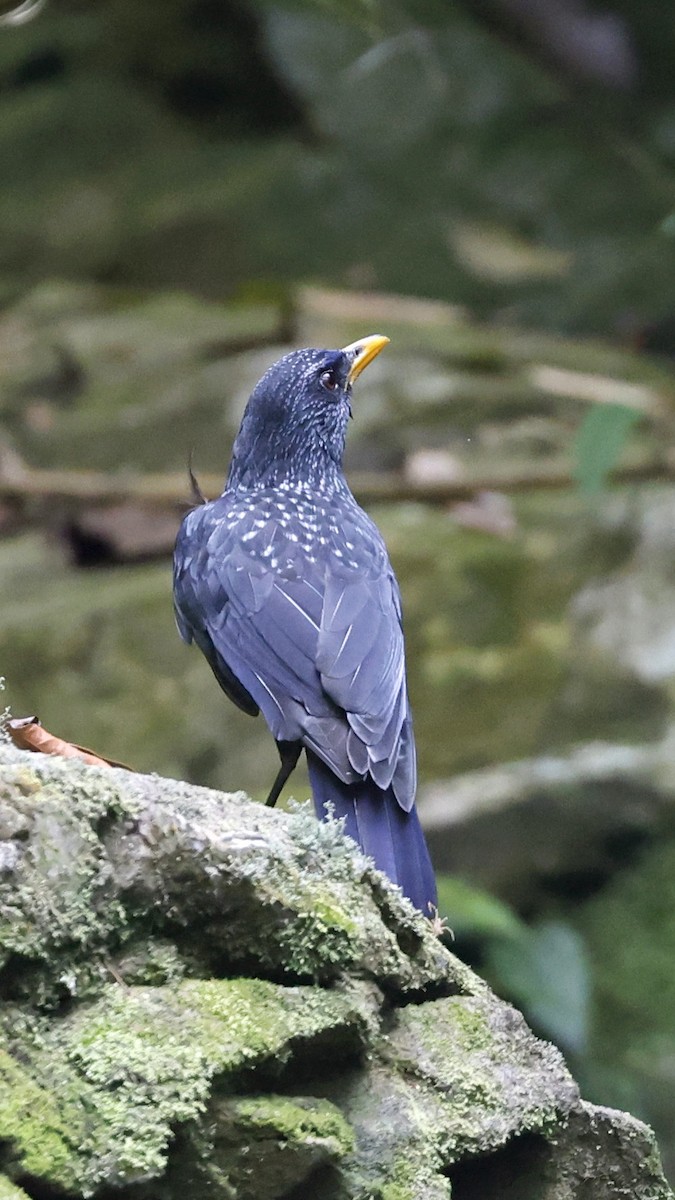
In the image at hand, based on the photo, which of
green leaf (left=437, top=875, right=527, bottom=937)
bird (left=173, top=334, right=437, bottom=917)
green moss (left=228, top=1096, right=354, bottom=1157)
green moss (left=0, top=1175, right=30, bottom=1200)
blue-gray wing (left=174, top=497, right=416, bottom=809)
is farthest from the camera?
green leaf (left=437, top=875, right=527, bottom=937)

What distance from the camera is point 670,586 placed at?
21.6 feet

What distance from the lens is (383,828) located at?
292cm

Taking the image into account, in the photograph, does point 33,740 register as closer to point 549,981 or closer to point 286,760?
point 286,760

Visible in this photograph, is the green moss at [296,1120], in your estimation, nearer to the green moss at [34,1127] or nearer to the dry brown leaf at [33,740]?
the green moss at [34,1127]

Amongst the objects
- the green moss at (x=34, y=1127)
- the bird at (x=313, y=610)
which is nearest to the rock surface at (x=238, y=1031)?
the green moss at (x=34, y=1127)

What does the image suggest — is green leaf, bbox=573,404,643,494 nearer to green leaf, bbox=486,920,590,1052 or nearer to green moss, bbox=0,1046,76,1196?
green leaf, bbox=486,920,590,1052

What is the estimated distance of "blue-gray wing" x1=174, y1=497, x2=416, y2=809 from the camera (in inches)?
122

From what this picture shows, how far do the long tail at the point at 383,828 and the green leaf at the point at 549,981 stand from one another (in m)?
2.62

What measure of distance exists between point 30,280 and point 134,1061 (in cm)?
803

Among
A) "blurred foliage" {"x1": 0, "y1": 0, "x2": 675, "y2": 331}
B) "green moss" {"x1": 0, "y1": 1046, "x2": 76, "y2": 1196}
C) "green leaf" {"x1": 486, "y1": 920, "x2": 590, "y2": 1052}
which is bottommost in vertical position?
"green moss" {"x1": 0, "y1": 1046, "x2": 76, "y2": 1196}

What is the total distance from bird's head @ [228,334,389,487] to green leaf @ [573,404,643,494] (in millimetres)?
1745

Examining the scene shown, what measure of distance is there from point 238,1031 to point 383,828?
88 cm

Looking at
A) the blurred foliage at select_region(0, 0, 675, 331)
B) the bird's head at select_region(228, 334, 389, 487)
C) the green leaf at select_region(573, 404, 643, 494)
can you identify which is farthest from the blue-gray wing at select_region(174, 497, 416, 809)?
the blurred foliage at select_region(0, 0, 675, 331)

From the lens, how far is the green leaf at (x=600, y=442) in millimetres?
5840
